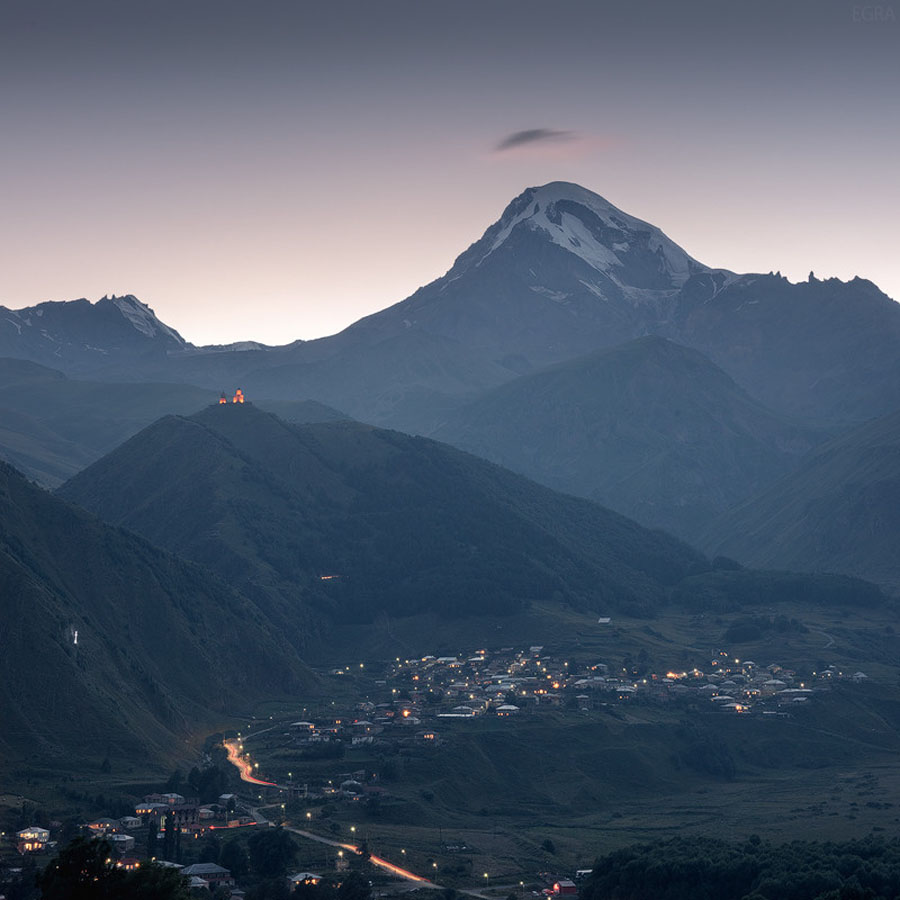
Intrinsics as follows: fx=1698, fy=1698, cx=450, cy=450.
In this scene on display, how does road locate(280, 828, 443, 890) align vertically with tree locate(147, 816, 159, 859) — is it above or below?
below

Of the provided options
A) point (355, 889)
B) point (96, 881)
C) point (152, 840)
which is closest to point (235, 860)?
point (152, 840)

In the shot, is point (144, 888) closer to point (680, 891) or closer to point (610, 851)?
point (680, 891)

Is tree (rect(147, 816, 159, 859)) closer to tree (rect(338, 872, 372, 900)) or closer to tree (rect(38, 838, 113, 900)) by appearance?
tree (rect(338, 872, 372, 900))

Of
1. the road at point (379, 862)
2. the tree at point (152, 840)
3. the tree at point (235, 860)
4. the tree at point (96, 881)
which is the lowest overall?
the road at point (379, 862)

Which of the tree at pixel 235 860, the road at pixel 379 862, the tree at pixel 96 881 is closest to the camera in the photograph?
the tree at pixel 96 881

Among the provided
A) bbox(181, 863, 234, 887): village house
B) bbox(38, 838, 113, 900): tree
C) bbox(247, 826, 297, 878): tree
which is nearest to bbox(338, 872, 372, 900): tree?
bbox(247, 826, 297, 878): tree

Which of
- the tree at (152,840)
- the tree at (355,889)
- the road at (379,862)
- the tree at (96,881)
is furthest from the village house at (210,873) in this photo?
the tree at (96,881)

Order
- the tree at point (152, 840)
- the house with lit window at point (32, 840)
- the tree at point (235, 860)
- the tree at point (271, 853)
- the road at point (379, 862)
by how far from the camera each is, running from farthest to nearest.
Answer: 1. the road at point (379, 862)
2. the house with lit window at point (32, 840)
3. the tree at point (152, 840)
4. the tree at point (271, 853)
5. the tree at point (235, 860)

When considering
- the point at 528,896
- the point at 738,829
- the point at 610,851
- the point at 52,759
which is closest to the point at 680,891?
the point at 528,896

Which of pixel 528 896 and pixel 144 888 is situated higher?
pixel 144 888

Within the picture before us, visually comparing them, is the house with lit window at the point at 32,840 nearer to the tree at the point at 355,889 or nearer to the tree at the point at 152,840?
the tree at the point at 152,840

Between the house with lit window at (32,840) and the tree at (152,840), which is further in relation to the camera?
the house with lit window at (32,840)
